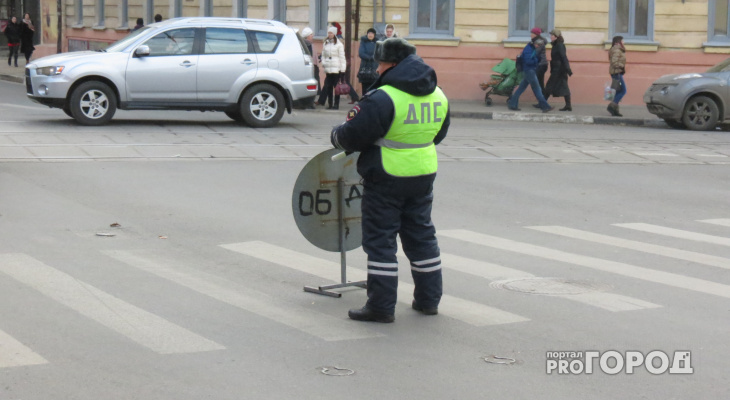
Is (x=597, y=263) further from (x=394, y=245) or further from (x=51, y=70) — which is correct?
(x=51, y=70)

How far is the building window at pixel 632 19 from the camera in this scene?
26.1 meters

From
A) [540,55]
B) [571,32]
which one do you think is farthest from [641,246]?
[571,32]

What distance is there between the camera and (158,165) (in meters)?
13.5

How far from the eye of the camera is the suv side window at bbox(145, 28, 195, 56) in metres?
18.0

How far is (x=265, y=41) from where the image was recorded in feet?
61.0

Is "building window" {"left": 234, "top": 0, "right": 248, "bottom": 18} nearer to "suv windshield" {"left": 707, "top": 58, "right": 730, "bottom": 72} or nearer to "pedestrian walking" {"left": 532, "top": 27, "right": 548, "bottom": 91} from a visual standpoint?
"pedestrian walking" {"left": 532, "top": 27, "right": 548, "bottom": 91}

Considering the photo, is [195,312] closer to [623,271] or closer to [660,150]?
[623,271]

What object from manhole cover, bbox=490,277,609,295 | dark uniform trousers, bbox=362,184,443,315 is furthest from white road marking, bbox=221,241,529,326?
manhole cover, bbox=490,277,609,295

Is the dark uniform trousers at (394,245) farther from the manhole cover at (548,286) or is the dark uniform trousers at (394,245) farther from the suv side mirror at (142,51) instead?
the suv side mirror at (142,51)

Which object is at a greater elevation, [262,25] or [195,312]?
[262,25]

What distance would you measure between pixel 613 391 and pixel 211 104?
13555mm

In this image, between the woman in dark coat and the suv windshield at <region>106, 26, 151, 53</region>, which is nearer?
the suv windshield at <region>106, 26, 151, 53</region>

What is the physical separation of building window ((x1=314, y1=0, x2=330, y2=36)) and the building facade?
0.38 meters

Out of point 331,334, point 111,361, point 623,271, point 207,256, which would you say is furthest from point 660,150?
point 111,361
